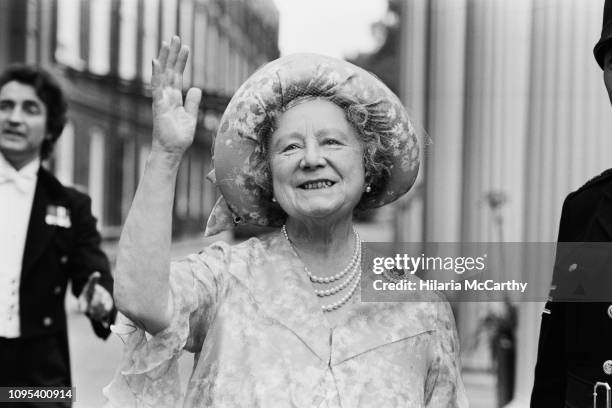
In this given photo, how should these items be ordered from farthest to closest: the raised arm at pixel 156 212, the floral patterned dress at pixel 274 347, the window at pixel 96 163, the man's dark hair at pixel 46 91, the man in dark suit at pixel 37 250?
1. the window at pixel 96 163
2. the man's dark hair at pixel 46 91
3. the man in dark suit at pixel 37 250
4. the floral patterned dress at pixel 274 347
5. the raised arm at pixel 156 212

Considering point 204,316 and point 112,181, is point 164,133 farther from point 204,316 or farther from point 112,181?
point 112,181

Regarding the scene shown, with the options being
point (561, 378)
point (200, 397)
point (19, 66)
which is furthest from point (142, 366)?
point (19, 66)

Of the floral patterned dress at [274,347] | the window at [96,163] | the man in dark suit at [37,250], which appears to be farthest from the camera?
the window at [96,163]

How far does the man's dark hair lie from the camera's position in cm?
337

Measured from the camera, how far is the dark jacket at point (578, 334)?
1.85m

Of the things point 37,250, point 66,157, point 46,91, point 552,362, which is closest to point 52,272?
point 37,250

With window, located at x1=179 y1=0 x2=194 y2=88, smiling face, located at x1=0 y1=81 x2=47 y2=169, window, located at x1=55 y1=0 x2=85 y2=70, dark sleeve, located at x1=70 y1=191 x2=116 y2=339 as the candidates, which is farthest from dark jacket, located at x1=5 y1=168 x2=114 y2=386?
window, located at x1=55 y1=0 x2=85 y2=70

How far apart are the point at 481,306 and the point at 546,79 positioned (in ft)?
3.66

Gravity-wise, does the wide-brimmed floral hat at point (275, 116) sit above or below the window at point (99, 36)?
below

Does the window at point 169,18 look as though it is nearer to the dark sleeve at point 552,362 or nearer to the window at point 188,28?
the window at point 188,28

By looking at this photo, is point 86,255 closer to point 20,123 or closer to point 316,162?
point 20,123

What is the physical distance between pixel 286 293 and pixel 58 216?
5.52ft

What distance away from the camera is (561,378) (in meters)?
1.95

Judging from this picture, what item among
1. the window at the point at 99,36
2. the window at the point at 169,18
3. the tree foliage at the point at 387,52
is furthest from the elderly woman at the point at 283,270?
the window at the point at 99,36
